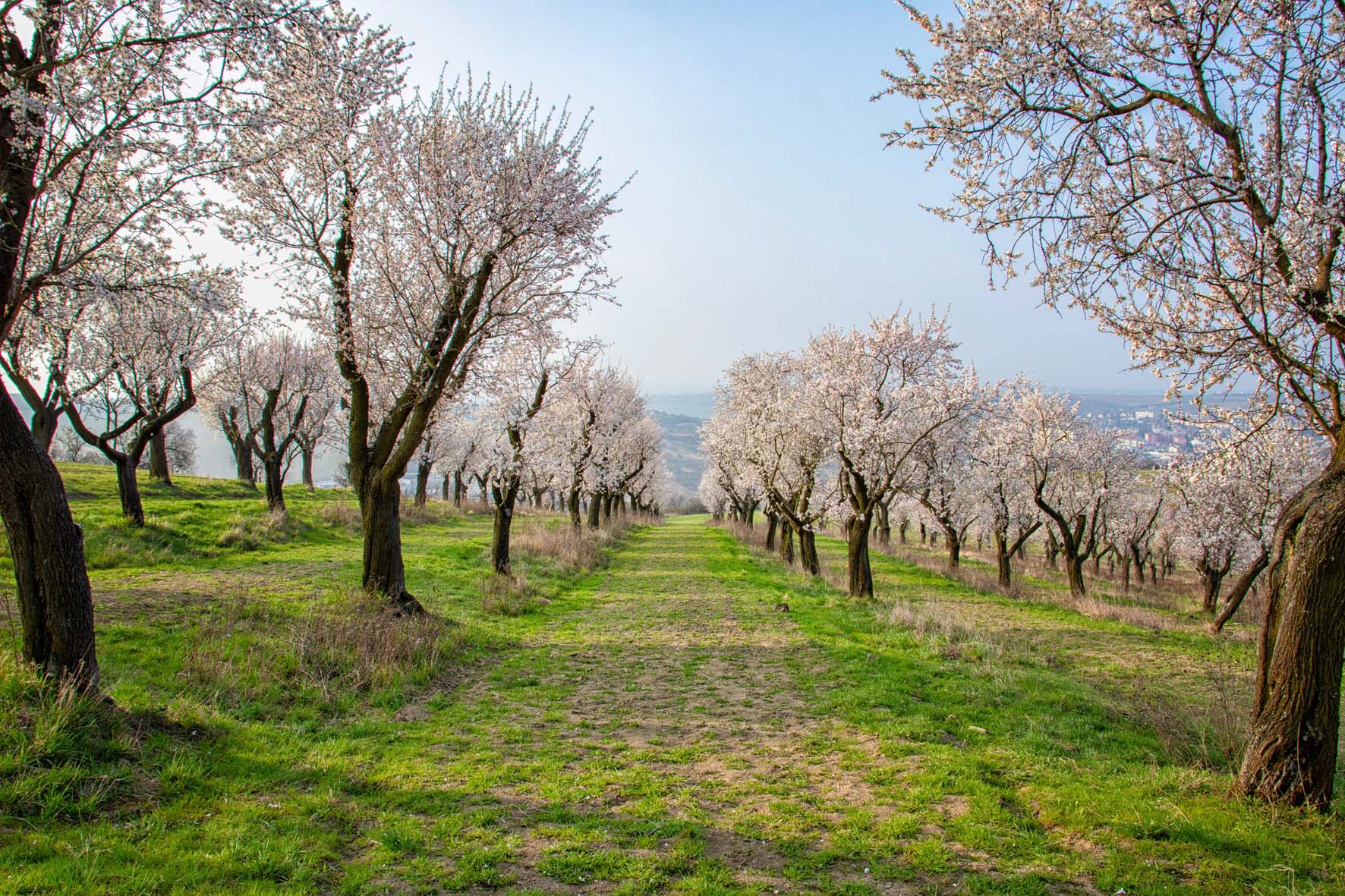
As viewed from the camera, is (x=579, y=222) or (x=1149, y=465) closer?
(x=579, y=222)

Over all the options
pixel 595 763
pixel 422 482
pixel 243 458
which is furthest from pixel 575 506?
pixel 595 763

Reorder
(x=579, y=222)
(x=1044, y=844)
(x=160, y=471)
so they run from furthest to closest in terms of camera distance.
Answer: (x=160, y=471) → (x=579, y=222) → (x=1044, y=844)

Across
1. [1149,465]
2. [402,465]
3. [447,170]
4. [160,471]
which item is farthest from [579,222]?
[1149,465]

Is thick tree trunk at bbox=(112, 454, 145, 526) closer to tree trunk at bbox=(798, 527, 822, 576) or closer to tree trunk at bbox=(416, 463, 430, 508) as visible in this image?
tree trunk at bbox=(416, 463, 430, 508)

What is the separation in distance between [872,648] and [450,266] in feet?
37.1

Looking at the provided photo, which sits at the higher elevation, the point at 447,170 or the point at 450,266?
the point at 447,170

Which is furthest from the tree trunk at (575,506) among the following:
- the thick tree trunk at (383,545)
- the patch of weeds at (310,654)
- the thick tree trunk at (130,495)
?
the patch of weeds at (310,654)

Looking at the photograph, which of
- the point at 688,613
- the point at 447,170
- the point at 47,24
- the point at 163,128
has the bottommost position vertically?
the point at 688,613

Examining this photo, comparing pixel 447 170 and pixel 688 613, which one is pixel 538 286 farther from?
pixel 688 613

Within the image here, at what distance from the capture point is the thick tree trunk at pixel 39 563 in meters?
6.20

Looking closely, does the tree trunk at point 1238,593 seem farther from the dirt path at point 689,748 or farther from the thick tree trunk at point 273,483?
the thick tree trunk at point 273,483

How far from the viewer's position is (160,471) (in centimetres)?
3130

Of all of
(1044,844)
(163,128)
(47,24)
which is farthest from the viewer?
(163,128)

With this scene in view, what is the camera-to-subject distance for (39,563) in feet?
20.7
